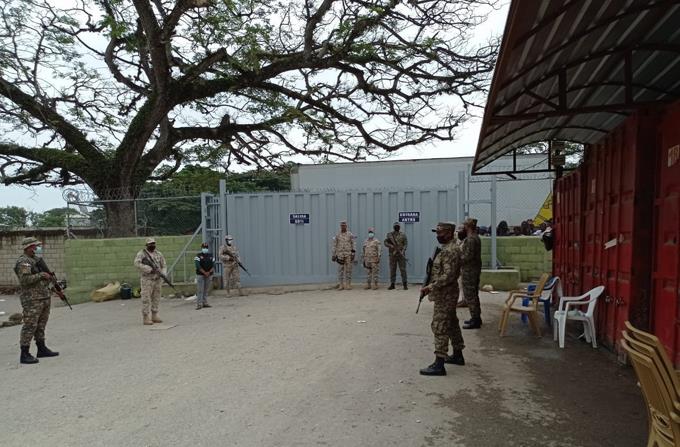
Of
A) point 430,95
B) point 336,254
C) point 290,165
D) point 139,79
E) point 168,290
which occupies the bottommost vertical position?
point 168,290

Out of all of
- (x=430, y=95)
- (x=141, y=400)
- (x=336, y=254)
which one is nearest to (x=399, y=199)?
(x=336, y=254)

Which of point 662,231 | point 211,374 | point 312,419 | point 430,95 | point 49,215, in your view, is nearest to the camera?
point 312,419

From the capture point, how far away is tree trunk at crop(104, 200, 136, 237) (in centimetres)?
1364

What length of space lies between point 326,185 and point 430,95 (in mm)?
4743

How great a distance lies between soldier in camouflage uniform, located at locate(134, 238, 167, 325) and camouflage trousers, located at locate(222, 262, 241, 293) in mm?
2725

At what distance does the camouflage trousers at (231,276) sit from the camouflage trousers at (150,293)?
2.73 m

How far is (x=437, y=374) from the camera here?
482 centimetres

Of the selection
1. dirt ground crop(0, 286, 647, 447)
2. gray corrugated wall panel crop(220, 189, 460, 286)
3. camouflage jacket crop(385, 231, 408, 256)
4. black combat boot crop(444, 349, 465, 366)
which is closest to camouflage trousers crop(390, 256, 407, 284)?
camouflage jacket crop(385, 231, 408, 256)

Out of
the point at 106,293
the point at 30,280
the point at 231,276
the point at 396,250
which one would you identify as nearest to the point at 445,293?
the point at 30,280

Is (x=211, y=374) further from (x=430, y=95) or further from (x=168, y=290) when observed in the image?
(x=430, y=95)

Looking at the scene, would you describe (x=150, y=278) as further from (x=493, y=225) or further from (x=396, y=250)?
(x=493, y=225)

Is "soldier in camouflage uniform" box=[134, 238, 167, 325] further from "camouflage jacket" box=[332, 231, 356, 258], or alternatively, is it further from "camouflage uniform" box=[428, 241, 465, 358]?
"camouflage uniform" box=[428, 241, 465, 358]

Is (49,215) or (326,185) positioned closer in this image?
(326,185)

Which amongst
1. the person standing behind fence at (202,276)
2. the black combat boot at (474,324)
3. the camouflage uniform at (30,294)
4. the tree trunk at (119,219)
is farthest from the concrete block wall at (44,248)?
the black combat boot at (474,324)
